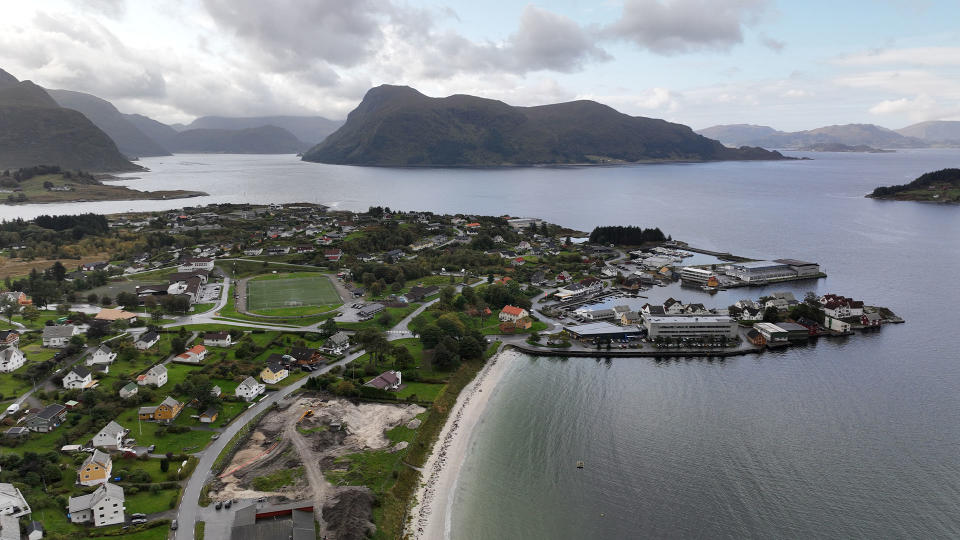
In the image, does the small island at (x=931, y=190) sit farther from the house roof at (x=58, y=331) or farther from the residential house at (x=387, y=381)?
the house roof at (x=58, y=331)

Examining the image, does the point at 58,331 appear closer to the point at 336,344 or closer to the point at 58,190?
the point at 336,344

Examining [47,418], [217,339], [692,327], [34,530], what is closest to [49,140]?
[217,339]

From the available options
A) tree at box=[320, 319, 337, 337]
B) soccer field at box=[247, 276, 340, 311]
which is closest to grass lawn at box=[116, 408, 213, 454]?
tree at box=[320, 319, 337, 337]

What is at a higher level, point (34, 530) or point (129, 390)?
point (129, 390)

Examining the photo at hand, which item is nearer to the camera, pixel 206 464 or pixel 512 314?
pixel 206 464

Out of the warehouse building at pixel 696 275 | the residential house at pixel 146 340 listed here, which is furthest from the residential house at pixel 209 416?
the warehouse building at pixel 696 275

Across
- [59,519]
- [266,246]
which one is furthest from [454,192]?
[59,519]
